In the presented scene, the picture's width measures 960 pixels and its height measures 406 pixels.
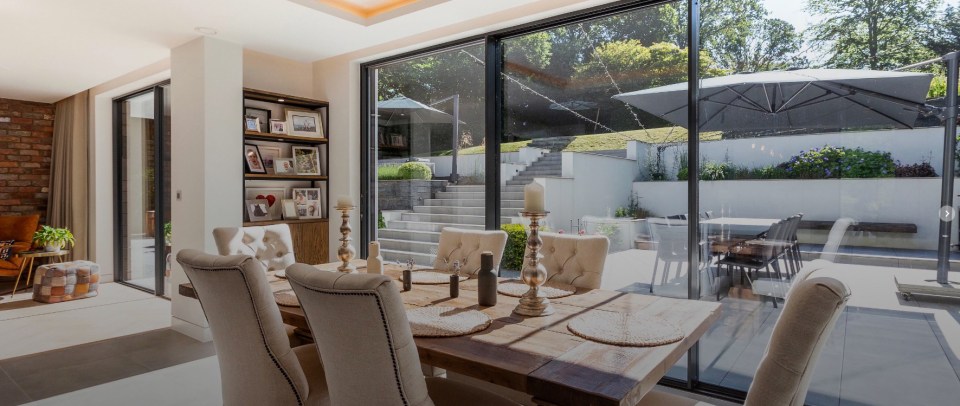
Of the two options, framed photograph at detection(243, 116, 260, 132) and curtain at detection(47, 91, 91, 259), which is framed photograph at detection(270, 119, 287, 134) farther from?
curtain at detection(47, 91, 91, 259)

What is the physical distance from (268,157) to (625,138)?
3.04 metres

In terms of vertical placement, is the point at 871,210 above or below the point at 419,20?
below

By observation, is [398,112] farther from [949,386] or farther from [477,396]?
[949,386]

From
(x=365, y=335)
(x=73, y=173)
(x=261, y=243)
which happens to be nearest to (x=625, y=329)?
(x=365, y=335)

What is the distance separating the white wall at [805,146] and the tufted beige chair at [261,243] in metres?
2.18

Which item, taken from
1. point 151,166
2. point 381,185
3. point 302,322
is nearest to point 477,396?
point 302,322

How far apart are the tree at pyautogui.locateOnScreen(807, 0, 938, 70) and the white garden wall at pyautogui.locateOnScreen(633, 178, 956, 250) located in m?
0.60

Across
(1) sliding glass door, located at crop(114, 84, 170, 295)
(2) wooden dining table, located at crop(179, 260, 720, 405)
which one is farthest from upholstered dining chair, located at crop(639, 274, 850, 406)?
(1) sliding glass door, located at crop(114, 84, 170, 295)

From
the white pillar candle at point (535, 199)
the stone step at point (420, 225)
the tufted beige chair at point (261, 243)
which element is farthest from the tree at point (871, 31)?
the tufted beige chair at point (261, 243)

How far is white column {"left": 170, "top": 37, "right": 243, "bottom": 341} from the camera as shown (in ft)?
13.5

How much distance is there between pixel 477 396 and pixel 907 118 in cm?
240

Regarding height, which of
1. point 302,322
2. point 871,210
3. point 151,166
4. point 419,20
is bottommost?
point 302,322

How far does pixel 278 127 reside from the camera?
15.2ft

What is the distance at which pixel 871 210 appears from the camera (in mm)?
2686
